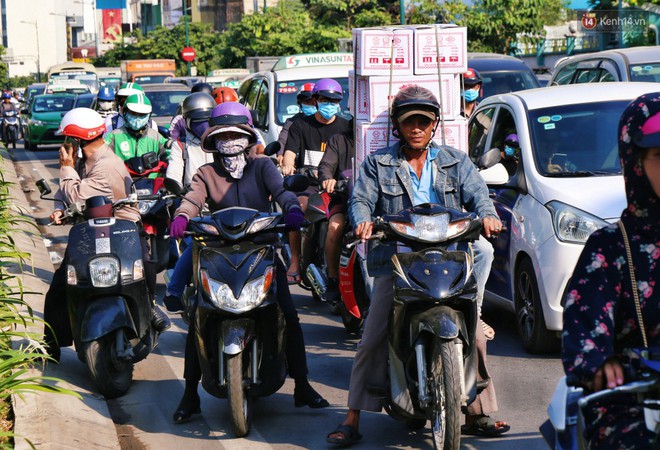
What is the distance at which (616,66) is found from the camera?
13672 millimetres

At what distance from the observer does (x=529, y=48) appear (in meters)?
42.9

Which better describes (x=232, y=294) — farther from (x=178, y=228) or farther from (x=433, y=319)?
(x=433, y=319)

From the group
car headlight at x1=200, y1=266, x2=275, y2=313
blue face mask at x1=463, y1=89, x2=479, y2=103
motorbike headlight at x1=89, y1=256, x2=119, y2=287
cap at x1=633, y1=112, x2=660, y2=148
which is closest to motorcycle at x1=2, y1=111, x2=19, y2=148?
blue face mask at x1=463, y1=89, x2=479, y2=103

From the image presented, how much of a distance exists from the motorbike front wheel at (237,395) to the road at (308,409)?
12cm

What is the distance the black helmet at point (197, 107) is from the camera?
1015 centimetres

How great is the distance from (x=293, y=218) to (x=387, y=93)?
2.18 m

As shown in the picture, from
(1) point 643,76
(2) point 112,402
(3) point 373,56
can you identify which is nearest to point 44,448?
(2) point 112,402

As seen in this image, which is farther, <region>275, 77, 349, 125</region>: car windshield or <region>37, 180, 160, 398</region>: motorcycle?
<region>275, 77, 349, 125</region>: car windshield

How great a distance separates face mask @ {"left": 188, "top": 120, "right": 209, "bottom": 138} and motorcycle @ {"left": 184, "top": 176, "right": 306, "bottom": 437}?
346 cm

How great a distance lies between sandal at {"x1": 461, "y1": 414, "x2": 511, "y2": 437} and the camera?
6.26 meters

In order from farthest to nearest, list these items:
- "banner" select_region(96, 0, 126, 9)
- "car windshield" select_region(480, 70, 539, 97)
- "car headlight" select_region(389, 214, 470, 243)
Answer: "banner" select_region(96, 0, 126, 9) → "car windshield" select_region(480, 70, 539, 97) → "car headlight" select_region(389, 214, 470, 243)

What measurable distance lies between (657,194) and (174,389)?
506 centimetres

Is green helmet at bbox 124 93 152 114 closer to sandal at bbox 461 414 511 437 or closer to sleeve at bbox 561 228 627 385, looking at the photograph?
sandal at bbox 461 414 511 437

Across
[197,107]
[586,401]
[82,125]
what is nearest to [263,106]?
[197,107]
